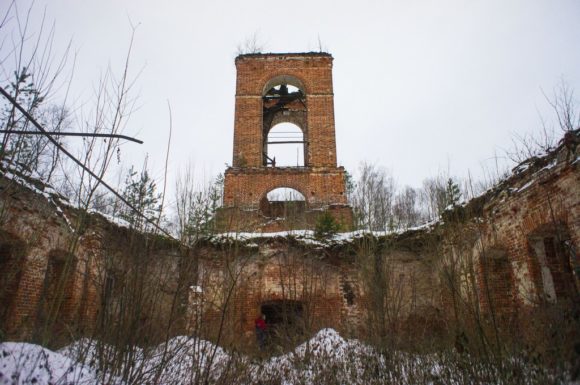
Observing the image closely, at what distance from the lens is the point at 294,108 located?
679 inches

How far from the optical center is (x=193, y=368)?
3.12m

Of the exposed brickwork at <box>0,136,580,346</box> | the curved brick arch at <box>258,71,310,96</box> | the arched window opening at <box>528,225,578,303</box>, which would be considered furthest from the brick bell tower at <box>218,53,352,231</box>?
the arched window opening at <box>528,225,578,303</box>

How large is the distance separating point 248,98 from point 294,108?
3.03 metres

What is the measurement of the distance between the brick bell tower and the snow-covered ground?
6.80m

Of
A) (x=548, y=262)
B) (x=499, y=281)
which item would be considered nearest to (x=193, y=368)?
(x=548, y=262)

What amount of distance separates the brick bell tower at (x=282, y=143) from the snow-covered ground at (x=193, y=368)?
6798 millimetres

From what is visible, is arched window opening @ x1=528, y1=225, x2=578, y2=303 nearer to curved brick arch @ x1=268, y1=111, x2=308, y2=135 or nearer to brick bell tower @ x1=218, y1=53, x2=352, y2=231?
brick bell tower @ x1=218, y1=53, x2=352, y2=231

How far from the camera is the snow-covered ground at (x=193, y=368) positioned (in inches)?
109

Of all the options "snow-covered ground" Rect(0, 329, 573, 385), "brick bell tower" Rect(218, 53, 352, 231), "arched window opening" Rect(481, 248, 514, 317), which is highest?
"brick bell tower" Rect(218, 53, 352, 231)

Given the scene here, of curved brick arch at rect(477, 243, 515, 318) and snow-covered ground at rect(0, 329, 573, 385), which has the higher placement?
Result: curved brick arch at rect(477, 243, 515, 318)

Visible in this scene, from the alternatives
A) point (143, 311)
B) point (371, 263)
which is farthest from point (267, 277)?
point (143, 311)

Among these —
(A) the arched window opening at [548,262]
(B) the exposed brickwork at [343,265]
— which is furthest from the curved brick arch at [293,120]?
(A) the arched window opening at [548,262]

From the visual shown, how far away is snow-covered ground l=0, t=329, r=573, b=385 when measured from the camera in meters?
2.78

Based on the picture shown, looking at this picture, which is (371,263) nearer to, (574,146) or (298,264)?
(298,264)
